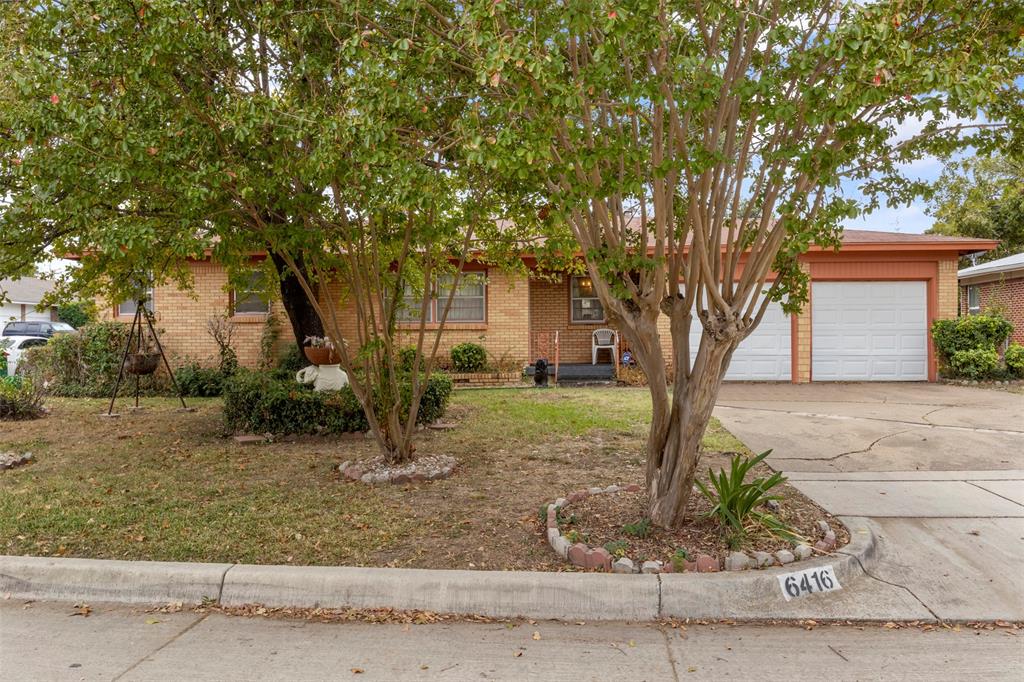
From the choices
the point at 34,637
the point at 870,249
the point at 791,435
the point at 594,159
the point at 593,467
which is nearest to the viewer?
the point at 34,637

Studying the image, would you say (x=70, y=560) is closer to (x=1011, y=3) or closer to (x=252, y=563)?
(x=252, y=563)

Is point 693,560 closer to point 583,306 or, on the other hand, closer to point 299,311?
point 299,311

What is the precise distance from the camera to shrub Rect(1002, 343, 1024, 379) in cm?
1373

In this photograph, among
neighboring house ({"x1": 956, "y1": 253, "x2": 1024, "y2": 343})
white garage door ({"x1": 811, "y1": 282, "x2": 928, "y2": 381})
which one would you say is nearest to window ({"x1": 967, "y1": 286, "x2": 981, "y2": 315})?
neighboring house ({"x1": 956, "y1": 253, "x2": 1024, "y2": 343})

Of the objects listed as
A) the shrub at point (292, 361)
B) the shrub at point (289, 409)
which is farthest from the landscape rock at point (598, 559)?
the shrub at point (292, 361)

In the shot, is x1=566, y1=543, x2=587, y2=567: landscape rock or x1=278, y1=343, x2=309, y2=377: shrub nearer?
x1=566, y1=543, x2=587, y2=567: landscape rock

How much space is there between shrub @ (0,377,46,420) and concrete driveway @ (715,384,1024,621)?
10471 mm

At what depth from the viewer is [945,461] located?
698 cm

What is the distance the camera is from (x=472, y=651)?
3.33 m

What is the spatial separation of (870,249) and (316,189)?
491 inches

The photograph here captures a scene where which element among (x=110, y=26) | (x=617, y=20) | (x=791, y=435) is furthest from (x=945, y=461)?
(x=110, y=26)

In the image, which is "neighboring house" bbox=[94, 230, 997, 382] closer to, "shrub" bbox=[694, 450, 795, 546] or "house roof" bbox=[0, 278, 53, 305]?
"shrub" bbox=[694, 450, 795, 546]

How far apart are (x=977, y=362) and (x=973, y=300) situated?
286 inches

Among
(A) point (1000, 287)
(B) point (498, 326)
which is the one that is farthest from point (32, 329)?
(A) point (1000, 287)
